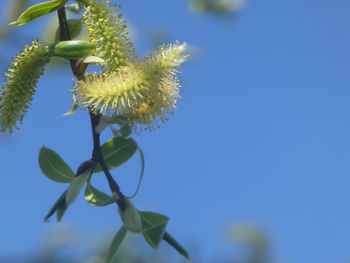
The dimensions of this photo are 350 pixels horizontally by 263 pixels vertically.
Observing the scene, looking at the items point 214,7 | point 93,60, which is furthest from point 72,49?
point 214,7

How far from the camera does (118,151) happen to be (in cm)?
111

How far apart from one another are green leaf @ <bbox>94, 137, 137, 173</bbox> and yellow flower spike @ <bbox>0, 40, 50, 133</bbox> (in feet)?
0.67

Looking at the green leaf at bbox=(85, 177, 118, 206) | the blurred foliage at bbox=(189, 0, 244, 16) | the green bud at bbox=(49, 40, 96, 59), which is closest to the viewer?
the green bud at bbox=(49, 40, 96, 59)

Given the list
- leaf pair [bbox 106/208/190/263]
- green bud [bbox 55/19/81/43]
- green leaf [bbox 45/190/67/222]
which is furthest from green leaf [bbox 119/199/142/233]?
green bud [bbox 55/19/81/43]

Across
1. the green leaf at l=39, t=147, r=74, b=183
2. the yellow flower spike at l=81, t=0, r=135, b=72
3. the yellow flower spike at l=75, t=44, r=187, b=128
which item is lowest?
the green leaf at l=39, t=147, r=74, b=183

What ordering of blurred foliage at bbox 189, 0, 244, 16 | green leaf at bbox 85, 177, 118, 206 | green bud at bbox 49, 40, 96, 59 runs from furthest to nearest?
blurred foliage at bbox 189, 0, 244, 16, green leaf at bbox 85, 177, 118, 206, green bud at bbox 49, 40, 96, 59

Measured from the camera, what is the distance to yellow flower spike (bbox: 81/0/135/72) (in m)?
0.97

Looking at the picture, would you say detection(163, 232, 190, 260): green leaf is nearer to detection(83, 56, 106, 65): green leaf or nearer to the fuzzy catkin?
the fuzzy catkin

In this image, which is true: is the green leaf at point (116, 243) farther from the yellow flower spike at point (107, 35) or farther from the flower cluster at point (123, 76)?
the yellow flower spike at point (107, 35)

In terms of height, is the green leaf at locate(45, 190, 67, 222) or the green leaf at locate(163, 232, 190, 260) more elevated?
the green leaf at locate(45, 190, 67, 222)

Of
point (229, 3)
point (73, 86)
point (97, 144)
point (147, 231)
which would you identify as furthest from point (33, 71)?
point (229, 3)

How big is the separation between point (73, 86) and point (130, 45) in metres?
0.14

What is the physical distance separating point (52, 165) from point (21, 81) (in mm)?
225

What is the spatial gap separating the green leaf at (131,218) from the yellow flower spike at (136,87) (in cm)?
18
